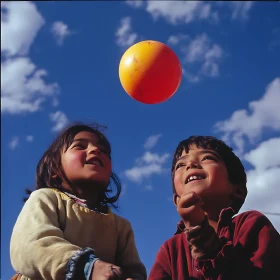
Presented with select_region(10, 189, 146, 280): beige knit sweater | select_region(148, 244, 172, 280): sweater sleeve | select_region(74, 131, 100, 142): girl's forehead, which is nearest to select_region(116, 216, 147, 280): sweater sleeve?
select_region(10, 189, 146, 280): beige knit sweater

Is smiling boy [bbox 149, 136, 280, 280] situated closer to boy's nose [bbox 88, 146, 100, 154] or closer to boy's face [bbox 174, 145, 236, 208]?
boy's face [bbox 174, 145, 236, 208]

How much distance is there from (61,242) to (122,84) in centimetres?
160

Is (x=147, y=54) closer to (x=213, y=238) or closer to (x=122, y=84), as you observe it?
(x=122, y=84)

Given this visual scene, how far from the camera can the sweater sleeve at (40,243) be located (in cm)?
203

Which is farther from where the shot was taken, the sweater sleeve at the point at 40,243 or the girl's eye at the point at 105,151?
the girl's eye at the point at 105,151

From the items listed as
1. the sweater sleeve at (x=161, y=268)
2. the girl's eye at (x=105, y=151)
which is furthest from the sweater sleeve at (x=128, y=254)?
the girl's eye at (x=105, y=151)

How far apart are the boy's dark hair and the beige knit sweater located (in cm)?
44

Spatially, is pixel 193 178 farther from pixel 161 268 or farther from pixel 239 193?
pixel 161 268

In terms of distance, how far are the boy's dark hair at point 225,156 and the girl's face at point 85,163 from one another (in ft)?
1.37

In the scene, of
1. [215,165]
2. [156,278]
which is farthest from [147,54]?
[156,278]

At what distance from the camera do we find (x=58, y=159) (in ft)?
9.45

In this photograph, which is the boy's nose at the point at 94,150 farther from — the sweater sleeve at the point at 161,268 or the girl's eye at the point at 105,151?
the sweater sleeve at the point at 161,268

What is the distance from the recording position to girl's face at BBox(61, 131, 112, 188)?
8.81ft

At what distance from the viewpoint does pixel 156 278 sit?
2.37 m
